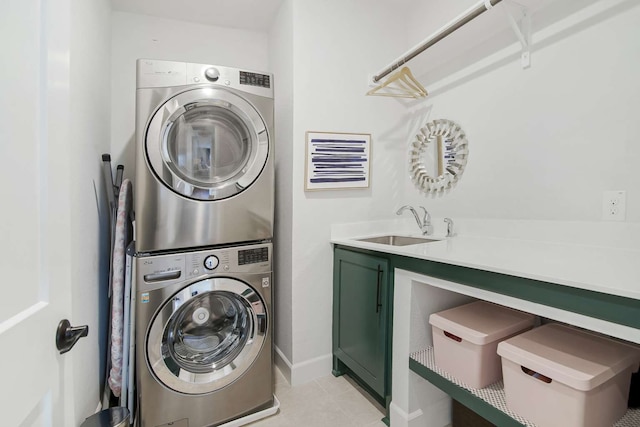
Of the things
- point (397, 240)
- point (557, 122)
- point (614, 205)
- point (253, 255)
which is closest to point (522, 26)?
point (557, 122)

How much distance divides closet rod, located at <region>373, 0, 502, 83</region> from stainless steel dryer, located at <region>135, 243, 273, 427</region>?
57.0 inches

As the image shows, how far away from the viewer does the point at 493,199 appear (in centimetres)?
190

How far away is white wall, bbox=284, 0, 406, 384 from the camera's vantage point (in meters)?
2.11

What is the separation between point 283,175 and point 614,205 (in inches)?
72.2

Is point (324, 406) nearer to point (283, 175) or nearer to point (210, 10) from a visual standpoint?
point (283, 175)

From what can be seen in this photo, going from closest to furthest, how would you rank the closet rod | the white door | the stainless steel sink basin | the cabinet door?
the white door, the closet rod, the cabinet door, the stainless steel sink basin

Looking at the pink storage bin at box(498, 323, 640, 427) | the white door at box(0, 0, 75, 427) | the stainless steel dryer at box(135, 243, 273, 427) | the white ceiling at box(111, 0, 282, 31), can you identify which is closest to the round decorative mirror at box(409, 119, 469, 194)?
the pink storage bin at box(498, 323, 640, 427)

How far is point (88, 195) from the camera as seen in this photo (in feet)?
5.03

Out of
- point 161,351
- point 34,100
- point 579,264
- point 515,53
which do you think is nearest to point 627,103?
point 515,53

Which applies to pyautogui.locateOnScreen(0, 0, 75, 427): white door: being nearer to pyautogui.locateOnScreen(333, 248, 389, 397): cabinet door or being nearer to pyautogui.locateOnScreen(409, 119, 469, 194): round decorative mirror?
pyautogui.locateOnScreen(333, 248, 389, 397): cabinet door

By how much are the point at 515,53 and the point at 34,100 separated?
2.15 m

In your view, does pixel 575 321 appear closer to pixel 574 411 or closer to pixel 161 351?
pixel 574 411

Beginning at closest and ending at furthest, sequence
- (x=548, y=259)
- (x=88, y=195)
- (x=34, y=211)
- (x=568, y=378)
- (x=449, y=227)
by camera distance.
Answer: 1. (x=34, y=211)
2. (x=568, y=378)
3. (x=548, y=259)
4. (x=88, y=195)
5. (x=449, y=227)

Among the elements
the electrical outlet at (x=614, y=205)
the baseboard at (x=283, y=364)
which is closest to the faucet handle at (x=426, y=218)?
the electrical outlet at (x=614, y=205)
